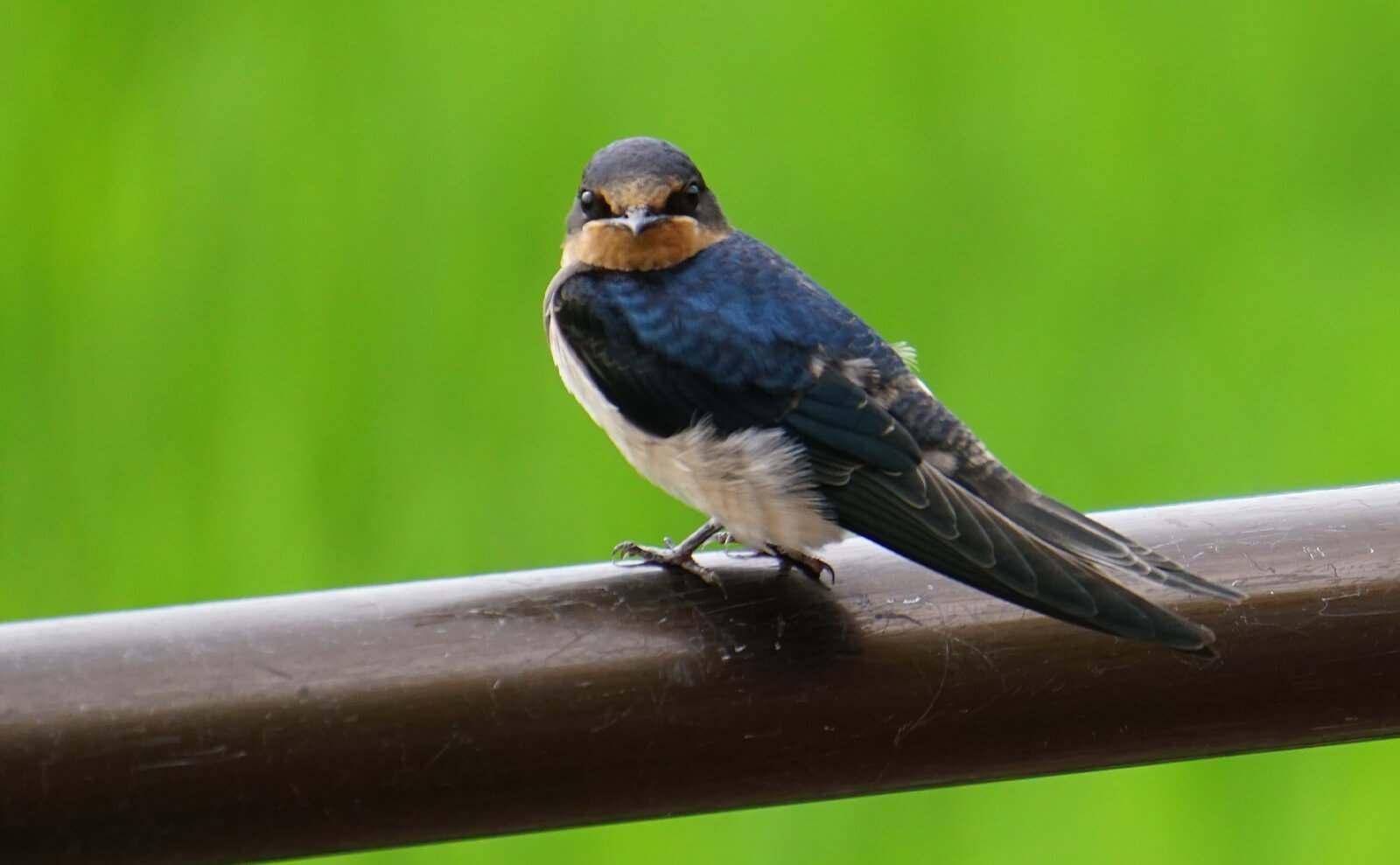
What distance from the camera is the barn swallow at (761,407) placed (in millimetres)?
1173

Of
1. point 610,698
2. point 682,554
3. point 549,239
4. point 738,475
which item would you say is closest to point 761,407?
point 738,475

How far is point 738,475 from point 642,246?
0.33m

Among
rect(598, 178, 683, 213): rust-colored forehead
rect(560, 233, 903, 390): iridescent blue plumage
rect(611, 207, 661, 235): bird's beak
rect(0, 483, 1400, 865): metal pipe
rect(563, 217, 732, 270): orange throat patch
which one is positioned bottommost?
rect(0, 483, 1400, 865): metal pipe

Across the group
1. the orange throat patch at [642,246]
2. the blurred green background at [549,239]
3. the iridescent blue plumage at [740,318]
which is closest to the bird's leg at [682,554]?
the iridescent blue plumage at [740,318]

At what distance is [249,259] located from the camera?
3.24m

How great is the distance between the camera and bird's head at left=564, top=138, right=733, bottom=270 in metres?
1.56

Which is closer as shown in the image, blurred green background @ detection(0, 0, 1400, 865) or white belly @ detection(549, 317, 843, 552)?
white belly @ detection(549, 317, 843, 552)

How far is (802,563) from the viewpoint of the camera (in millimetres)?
1299

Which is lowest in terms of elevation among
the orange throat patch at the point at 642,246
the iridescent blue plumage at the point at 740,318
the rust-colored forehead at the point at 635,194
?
the iridescent blue plumage at the point at 740,318

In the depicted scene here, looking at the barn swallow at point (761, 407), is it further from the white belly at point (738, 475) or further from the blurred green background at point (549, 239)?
the blurred green background at point (549, 239)

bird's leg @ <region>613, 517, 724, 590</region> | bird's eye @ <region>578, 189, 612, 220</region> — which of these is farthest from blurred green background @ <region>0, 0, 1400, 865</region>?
bird's leg @ <region>613, 517, 724, 590</region>

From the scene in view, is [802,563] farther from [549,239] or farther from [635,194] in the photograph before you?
[549,239]

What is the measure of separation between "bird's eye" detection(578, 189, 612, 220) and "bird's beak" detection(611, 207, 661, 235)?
30mm

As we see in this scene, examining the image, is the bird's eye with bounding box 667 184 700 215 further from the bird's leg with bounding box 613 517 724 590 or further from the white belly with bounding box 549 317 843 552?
the bird's leg with bounding box 613 517 724 590
